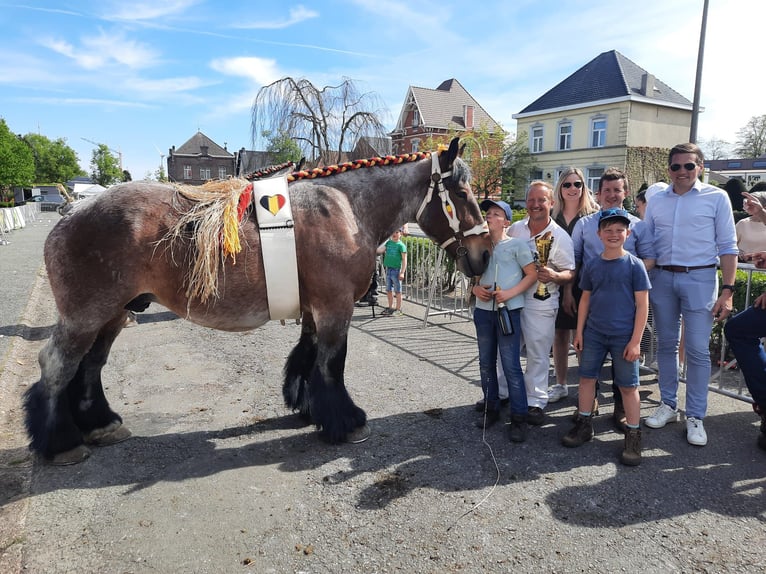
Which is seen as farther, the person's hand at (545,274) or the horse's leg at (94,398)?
the person's hand at (545,274)

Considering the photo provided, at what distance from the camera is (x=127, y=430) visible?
11.9ft

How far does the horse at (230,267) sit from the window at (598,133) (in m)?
33.1

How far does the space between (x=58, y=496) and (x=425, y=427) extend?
243cm

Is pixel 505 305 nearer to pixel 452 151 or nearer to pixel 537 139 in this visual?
pixel 452 151

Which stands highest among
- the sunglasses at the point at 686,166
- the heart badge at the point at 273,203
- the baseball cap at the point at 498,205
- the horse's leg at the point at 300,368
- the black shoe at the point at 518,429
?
the sunglasses at the point at 686,166

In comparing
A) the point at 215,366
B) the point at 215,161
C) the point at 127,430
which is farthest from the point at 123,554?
the point at 215,161

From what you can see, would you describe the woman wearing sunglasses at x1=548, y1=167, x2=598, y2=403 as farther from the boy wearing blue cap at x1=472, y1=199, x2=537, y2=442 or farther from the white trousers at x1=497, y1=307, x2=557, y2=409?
the boy wearing blue cap at x1=472, y1=199, x2=537, y2=442

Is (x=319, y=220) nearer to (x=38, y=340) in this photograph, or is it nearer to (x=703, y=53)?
(x=38, y=340)

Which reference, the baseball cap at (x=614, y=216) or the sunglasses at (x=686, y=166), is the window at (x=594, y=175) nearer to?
the sunglasses at (x=686, y=166)

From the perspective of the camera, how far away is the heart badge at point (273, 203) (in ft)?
10.5

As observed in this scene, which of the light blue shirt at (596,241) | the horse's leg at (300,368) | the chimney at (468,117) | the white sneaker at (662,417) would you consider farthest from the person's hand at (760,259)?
the chimney at (468,117)

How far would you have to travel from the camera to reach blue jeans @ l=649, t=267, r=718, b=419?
3570 mm

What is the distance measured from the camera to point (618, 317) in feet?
11.0

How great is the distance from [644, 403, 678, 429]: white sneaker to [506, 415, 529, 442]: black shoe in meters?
1.07
